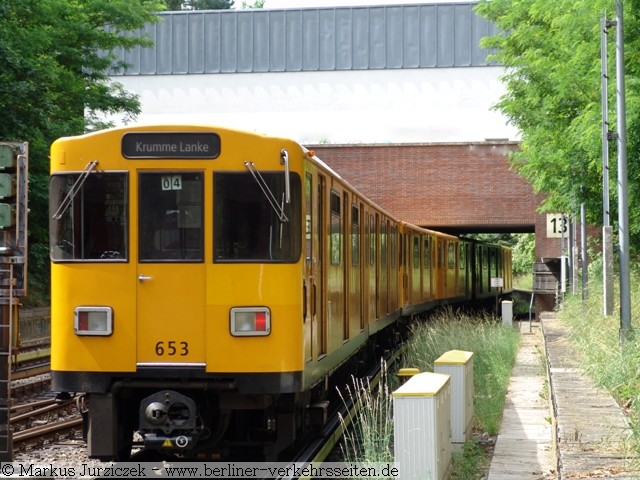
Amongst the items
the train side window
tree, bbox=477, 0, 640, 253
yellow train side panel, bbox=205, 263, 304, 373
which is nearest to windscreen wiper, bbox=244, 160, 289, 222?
yellow train side panel, bbox=205, 263, 304, 373

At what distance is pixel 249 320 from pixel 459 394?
2.80 m

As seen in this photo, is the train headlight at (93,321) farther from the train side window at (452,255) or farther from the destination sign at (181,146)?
the train side window at (452,255)

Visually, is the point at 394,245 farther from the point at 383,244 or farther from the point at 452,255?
the point at 452,255

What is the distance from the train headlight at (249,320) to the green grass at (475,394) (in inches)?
45.5

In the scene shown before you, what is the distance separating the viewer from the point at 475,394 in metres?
14.4

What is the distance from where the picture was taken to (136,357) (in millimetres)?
8867

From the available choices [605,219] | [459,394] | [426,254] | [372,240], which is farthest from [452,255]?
[459,394]

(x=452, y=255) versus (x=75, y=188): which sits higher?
(x=75, y=188)

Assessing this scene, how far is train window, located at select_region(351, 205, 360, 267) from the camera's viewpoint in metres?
12.9

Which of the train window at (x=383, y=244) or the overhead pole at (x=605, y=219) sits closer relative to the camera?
the overhead pole at (x=605, y=219)

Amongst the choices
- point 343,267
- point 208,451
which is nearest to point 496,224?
point 343,267

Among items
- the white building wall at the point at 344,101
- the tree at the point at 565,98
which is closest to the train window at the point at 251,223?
the tree at the point at 565,98

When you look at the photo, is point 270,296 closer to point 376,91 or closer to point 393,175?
point 393,175

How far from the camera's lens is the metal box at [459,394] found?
10.6 m
